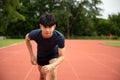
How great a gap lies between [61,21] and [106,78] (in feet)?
162

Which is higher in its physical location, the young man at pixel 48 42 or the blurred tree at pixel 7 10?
the blurred tree at pixel 7 10

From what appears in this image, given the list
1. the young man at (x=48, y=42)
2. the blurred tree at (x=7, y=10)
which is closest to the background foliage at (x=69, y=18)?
the blurred tree at (x=7, y=10)

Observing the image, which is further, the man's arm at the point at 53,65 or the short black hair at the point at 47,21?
the short black hair at the point at 47,21

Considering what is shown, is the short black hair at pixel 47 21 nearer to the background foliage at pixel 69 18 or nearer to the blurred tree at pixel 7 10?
the blurred tree at pixel 7 10

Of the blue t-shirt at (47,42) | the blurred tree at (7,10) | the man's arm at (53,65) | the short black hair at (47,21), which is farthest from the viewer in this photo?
the blurred tree at (7,10)

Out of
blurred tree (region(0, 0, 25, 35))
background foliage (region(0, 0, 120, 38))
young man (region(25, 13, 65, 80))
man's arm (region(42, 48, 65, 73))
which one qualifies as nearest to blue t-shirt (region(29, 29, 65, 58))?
young man (region(25, 13, 65, 80))

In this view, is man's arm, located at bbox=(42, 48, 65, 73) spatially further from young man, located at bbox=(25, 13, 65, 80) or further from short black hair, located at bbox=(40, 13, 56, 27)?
short black hair, located at bbox=(40, 13, 56, 27)

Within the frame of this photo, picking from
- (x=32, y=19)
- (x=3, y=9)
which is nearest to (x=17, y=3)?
(x=3, y=9)

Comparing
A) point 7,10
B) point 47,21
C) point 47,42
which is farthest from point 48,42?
point 7,10

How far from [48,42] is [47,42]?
2cm

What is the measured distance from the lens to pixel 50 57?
4520 millimetres

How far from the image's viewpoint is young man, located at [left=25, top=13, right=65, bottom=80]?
347 cm

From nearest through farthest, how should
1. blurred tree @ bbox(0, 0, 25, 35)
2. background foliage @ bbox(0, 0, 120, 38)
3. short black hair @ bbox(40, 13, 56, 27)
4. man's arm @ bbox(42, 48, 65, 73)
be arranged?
man's arm @ bbox(42, 48, 65, 73)
short black hair @ bbox(40, 13, 56, 27)
blurred tree @ bbox(0, 0, 25, 35)
background foliage @ bbox(0, 0, 120, 38)

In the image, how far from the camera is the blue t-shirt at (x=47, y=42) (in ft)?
13.1
